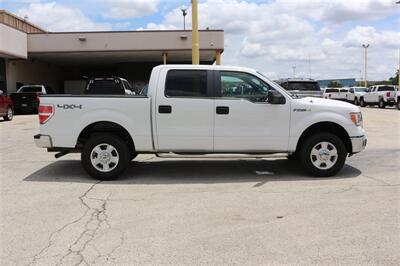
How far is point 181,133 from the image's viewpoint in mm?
7648

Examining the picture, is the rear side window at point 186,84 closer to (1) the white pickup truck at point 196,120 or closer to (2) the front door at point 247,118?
(1) the white pickup truck at point 196,120

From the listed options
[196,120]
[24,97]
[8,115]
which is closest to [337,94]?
[24,97]

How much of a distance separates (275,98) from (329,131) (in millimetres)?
1288

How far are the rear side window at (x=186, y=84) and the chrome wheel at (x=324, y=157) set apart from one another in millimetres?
2171

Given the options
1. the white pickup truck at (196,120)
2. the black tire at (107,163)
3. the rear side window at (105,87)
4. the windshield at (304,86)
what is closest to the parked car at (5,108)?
the rear side window at (105,87)

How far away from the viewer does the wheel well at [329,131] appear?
7918mm

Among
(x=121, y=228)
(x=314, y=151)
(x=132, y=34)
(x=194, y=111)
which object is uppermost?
(x=132, y=34)

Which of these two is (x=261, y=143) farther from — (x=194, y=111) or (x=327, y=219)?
(x=327, y=219)

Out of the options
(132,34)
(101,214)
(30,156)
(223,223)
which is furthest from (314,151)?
(132,34)

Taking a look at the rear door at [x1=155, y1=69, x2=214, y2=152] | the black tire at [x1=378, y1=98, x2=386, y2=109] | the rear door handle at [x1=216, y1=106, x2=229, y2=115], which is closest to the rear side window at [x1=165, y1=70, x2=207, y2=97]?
the rear door at [x1=155, y1=69, x2=214, y2=152]

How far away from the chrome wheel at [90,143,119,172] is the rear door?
780 mm

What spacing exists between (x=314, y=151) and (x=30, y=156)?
6.42 m

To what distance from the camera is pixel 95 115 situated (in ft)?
25.0

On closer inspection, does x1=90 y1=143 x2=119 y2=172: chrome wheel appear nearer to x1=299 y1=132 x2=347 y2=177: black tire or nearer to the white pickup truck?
the white pickup truck
